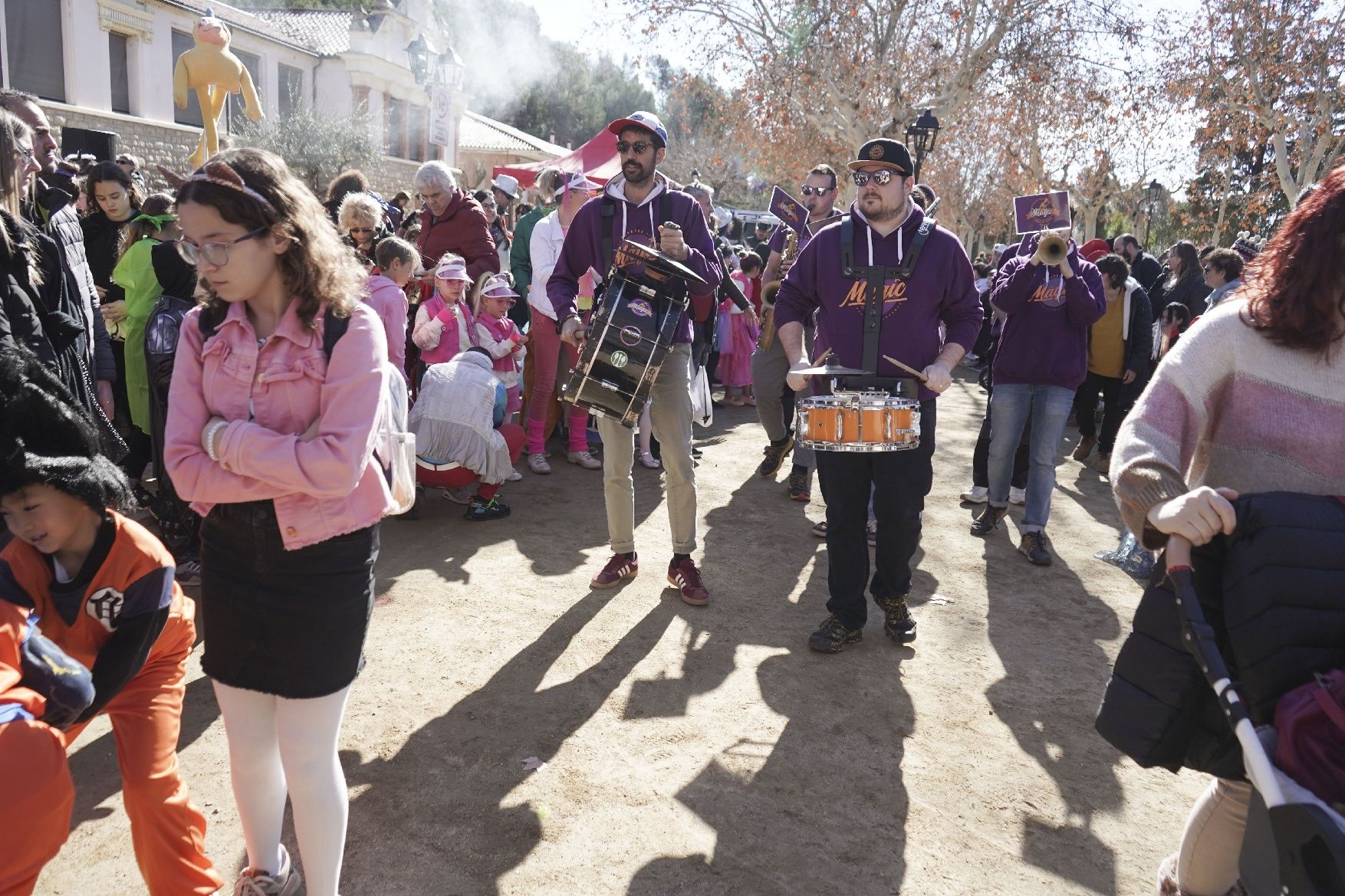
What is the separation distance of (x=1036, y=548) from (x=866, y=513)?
2223mm

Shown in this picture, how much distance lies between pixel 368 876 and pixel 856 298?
10.4 ft

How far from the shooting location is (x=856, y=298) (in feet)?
14.4

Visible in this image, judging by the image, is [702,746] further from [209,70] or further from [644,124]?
[209,70]

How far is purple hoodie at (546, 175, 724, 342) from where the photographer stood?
4.83 m

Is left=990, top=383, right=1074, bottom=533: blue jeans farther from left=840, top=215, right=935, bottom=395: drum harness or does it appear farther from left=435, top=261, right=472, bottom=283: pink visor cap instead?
left=435, top=261, right=472, bottom=283: pink visor cap

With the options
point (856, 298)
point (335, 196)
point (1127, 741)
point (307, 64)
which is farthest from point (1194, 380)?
point (307, 64)

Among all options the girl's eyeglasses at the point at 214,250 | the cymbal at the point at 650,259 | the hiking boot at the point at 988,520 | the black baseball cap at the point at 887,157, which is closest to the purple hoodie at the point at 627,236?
the cymbal at the point at 650,259

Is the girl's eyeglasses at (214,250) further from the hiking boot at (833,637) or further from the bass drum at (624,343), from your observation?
the hiking boot at (833,637)

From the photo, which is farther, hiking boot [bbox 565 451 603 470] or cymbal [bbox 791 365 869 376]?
hiking boot [bbox 565 451 603 470]

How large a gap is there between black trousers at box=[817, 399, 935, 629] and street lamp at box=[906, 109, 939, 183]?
8.07 m

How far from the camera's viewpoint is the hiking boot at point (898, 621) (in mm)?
4645

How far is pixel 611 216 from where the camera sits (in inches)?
193

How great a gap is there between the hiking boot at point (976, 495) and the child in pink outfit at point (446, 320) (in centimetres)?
416

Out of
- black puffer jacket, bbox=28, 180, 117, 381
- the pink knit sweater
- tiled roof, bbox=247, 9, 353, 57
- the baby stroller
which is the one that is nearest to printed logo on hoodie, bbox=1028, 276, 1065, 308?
the pink knit sweater
